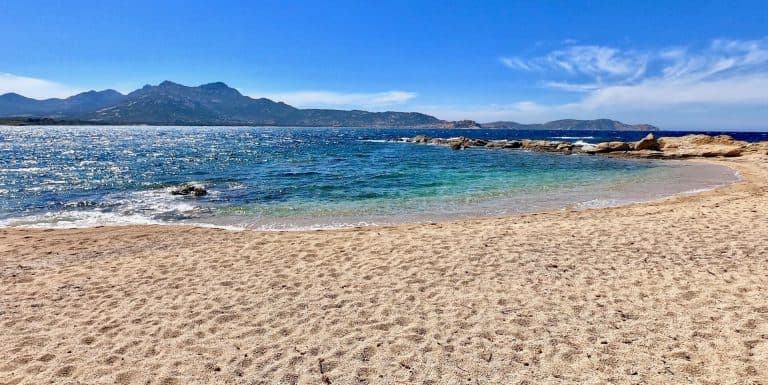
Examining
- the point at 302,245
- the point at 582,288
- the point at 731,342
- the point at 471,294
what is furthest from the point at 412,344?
the point at 302,245

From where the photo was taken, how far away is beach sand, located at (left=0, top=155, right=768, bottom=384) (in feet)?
15.2

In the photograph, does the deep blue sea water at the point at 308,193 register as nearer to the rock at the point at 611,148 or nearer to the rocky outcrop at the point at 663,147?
the rocky outcrop at the point at 663,147

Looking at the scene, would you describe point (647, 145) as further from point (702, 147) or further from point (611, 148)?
point (702, 147)

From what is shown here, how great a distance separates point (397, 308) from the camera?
243 inches

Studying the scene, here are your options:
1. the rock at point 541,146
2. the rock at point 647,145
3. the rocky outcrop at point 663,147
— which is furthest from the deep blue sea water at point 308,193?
the rock at point 541,146

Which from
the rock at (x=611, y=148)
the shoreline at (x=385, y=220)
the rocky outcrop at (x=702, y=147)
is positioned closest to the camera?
the shoreline at (x=385, y=220)

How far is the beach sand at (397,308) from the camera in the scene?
464 centimetres

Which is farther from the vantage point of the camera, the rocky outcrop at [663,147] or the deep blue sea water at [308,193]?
the rocky outcrop at [663,147]

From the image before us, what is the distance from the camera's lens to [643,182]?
76.5ft

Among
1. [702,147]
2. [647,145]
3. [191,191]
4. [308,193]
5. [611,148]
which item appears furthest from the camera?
[611,148]

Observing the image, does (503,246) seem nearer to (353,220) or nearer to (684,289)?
(684,289)

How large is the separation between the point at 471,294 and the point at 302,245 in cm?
482

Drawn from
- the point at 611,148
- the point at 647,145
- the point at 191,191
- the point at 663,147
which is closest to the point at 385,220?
the point at 191,191

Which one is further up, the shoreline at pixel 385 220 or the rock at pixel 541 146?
the rock at pixel 541 146
